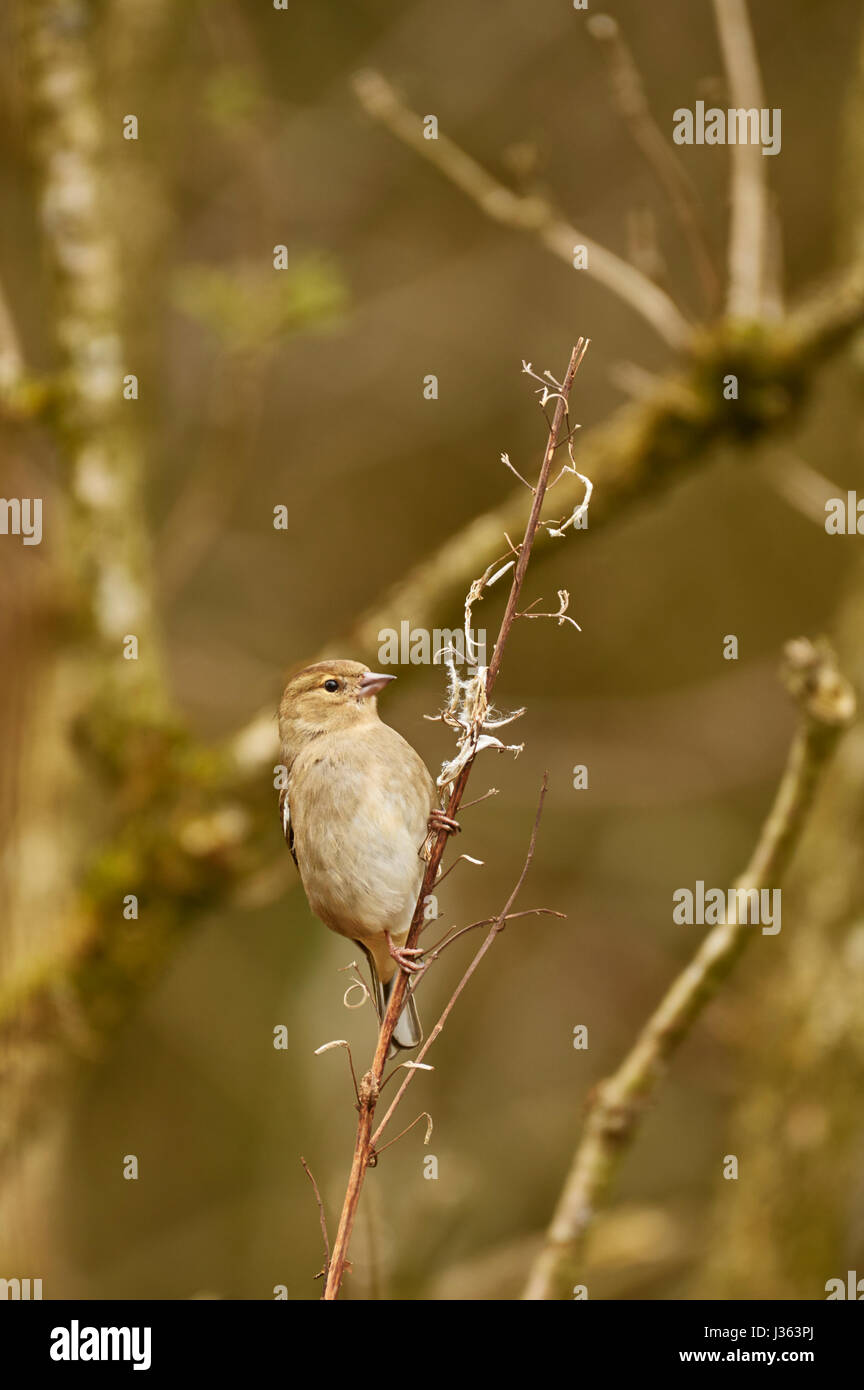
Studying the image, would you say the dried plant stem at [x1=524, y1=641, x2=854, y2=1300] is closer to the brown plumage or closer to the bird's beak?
the brown plumage

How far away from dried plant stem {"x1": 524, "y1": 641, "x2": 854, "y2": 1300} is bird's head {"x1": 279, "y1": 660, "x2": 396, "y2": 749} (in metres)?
0.95

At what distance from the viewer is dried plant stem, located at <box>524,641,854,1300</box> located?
2418 millimetres

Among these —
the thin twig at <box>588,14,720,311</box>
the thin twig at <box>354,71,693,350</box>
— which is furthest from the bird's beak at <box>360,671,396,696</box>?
the thin twig at <box>588,14,720,311</box>

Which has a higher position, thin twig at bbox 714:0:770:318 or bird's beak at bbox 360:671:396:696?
thin twig at bbox 714:0:770:318

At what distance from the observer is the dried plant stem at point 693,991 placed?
7.93 feet

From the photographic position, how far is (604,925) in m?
8.09

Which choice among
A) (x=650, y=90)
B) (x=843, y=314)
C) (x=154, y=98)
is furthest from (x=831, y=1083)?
(x=650, y=90)

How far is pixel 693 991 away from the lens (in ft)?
8.39

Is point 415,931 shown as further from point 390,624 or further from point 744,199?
point 744,199

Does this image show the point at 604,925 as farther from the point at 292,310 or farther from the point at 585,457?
the point at 292,310

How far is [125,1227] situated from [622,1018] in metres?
3.30

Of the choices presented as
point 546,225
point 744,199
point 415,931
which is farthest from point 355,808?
point 744,199

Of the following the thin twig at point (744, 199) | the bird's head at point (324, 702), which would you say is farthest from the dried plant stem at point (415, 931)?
the thin twig at point (744, 199)

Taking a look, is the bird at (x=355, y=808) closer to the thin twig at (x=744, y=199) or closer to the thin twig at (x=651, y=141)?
the thin twig at (x=651, y=141)
